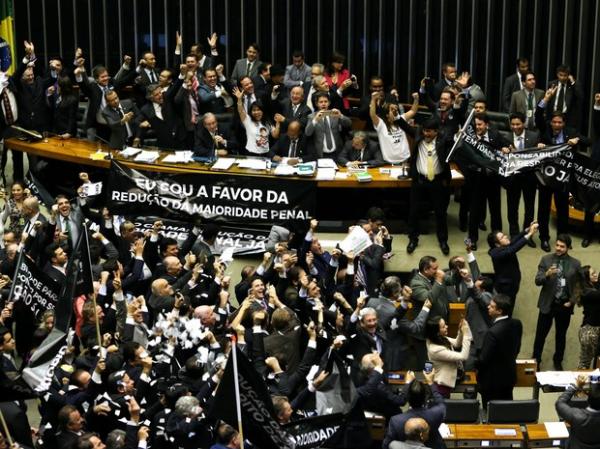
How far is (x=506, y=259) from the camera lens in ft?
66.7

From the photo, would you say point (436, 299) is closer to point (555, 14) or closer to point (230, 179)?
point (230, 179)

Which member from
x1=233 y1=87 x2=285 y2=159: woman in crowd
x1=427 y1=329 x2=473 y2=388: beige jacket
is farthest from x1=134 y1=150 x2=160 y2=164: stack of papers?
x1=427 y1=329 x2=473 y2=388: beige jacket

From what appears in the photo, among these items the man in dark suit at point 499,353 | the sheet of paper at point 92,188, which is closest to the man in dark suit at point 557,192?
the man in dark suit at point 499,353

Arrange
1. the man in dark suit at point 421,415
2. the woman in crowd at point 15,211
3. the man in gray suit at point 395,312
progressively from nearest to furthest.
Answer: the man in dark suit at point 421,415, the man in gray suit at point 395,312, the woman in crowd at point 15,211

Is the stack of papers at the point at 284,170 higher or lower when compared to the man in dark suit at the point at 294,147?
lower

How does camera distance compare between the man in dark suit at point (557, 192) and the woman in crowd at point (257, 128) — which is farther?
the woman in crowd at point (257, 128)

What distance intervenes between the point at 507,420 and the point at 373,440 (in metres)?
1.46

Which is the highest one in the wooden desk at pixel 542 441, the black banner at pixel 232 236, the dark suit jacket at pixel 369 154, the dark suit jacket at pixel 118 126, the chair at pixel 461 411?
the dark suit jacket at pixel 118 126

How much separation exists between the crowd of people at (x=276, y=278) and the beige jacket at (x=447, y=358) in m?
0.02

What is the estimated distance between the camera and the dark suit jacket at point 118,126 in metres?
23.3

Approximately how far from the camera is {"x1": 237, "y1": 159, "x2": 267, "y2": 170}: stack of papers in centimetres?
2233

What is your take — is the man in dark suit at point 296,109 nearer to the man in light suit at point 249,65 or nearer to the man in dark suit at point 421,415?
the man in light suit at point 249,65

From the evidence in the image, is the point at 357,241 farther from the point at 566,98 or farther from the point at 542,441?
the point at 566,98

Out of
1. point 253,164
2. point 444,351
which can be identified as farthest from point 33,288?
point 253,164
